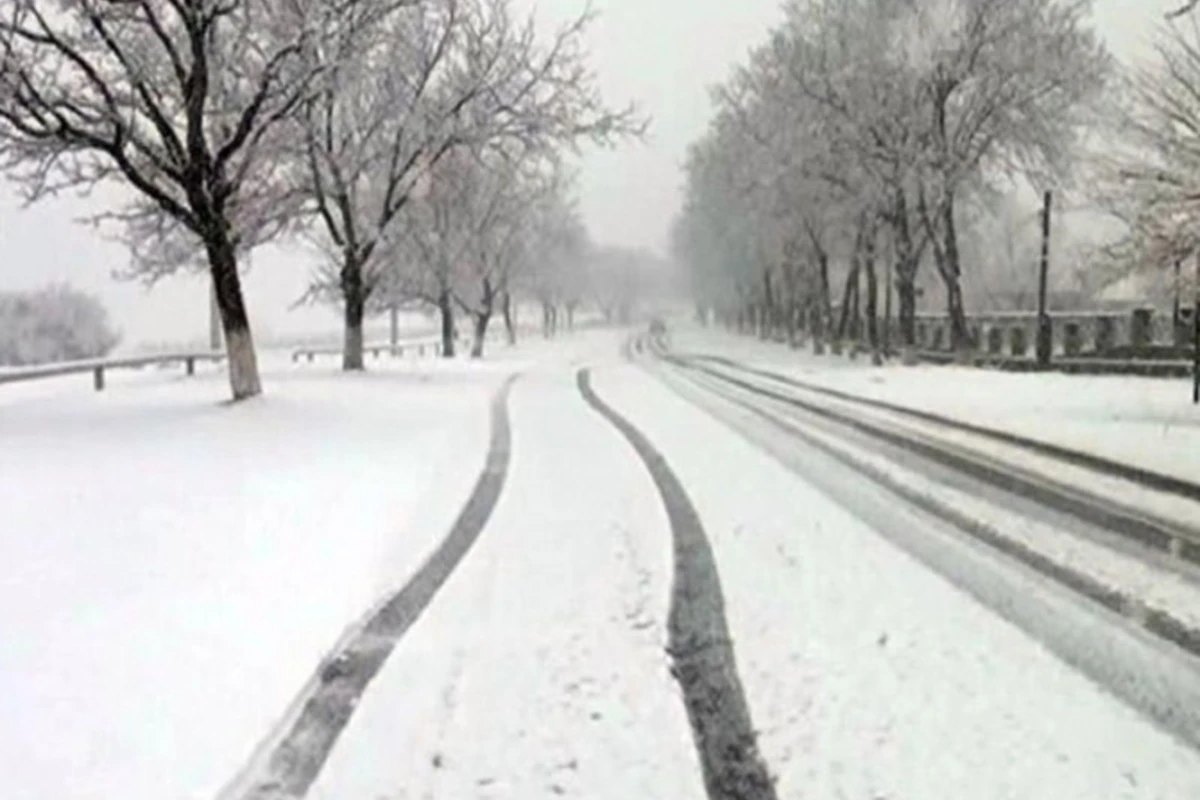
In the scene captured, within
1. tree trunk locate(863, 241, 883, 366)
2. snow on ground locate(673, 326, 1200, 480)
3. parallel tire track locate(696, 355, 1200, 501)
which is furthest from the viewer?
tree trunk locate(863, 241, 883, 366)

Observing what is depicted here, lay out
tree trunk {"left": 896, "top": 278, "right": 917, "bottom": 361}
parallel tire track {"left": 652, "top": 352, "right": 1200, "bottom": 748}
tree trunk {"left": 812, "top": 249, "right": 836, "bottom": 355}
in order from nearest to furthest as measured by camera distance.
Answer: parallel tire track {"left": 652, "top": 352, "right": 1200, "bottom": 748}
tree trunk {"left": 896, "top": 278, "right": 917, "bottom": 361}
tree trunk {"left": 812, "top": 249, "right": 836, "bottom": 355}

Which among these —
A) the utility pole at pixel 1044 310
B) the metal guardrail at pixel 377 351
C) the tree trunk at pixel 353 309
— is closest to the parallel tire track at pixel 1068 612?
the tree trunk at pixel 353 309

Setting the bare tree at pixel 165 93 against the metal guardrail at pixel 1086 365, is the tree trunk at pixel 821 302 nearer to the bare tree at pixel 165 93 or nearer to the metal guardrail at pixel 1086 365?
the metal guardrail at pixel 1086 365

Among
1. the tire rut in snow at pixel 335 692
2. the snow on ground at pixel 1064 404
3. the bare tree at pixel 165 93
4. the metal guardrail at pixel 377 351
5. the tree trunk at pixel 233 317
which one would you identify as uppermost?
the bare tree at pixel 165 93

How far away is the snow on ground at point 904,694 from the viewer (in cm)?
526

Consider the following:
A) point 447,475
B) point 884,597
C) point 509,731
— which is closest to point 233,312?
point 447,475

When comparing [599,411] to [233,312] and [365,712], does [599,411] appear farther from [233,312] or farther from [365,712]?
[365,712]

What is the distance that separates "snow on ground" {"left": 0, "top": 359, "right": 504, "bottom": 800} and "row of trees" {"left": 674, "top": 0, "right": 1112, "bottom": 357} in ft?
80.9

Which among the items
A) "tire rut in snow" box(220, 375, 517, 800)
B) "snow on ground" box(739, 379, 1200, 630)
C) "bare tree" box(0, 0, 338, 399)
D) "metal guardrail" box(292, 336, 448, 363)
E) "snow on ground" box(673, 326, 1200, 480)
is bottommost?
"tire rut in snow" box(220, 375, 517, 800)

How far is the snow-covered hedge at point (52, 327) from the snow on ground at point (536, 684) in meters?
66.8

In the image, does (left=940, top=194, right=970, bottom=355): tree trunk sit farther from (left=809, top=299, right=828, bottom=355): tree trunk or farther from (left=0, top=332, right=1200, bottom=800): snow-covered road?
(left=0, top=332, right=1200, bottom=800): snow-covered road

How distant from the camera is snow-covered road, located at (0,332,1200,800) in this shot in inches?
213

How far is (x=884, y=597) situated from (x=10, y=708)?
4.99 metres

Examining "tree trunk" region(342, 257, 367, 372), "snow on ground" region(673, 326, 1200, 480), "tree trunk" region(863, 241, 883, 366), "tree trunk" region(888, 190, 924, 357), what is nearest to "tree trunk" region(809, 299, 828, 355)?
"tree trunk" region(863, 241, 883, 366)
